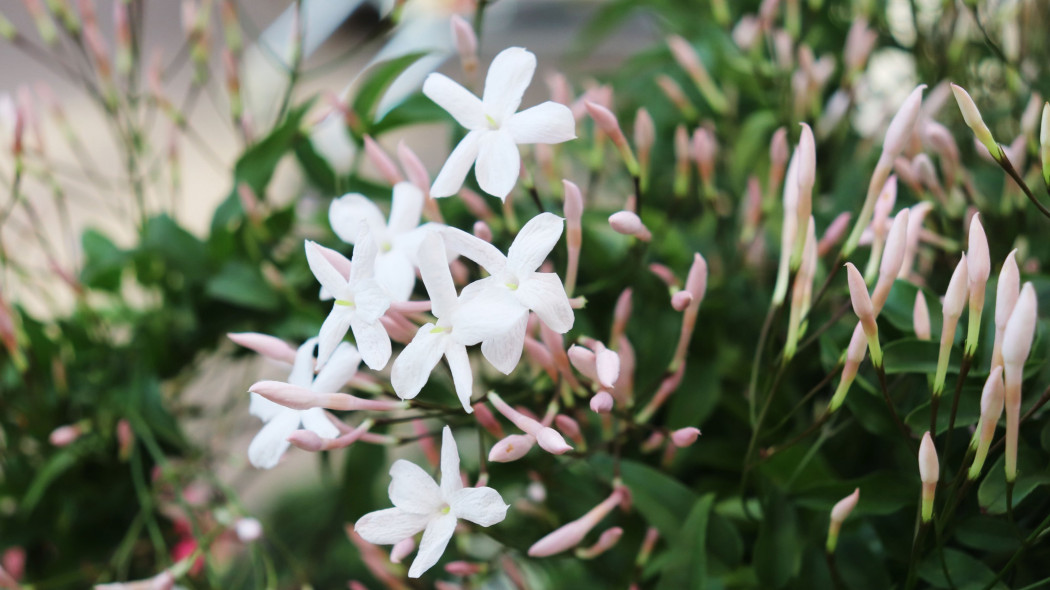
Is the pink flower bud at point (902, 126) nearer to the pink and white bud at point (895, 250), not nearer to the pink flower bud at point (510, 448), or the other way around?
the pink and white bud at point (895, 250)

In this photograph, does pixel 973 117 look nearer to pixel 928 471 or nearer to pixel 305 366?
pixel 928 471

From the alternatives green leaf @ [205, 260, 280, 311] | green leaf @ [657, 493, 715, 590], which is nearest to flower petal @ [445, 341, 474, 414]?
green leaf @ [657, 493, 715, 590]

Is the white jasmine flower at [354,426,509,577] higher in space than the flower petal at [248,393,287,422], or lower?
lower

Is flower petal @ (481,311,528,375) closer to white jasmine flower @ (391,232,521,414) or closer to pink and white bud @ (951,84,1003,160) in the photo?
white jasmine flower @ (391,232,521,414)

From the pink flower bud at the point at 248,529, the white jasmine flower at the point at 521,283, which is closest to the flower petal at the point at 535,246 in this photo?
the white jasmine flower at the point at 521,283

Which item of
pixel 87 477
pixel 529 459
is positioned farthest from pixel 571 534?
pixel 87 477

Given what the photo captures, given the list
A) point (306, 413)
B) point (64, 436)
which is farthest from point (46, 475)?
point (306, 413)
